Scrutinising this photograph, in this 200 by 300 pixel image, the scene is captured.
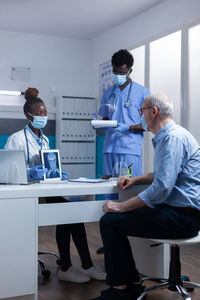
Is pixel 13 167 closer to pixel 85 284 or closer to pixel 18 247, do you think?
pixel 18 247

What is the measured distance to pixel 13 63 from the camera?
5812 mm

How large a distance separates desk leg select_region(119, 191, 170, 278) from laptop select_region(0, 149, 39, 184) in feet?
2.41

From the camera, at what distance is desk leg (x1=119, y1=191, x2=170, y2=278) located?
9.00 ft

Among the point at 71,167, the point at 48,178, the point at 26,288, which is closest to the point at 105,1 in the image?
the point at 71,167

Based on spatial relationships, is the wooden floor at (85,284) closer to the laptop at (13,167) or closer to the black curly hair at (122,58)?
the laptop at (13,167)

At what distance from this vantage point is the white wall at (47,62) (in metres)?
5.79

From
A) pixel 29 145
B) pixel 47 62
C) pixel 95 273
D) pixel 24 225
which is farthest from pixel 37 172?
pixel 47 62

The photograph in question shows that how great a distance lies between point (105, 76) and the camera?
228 inches

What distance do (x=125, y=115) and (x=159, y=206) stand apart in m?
1.42

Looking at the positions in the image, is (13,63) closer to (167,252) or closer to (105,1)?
(105,1)

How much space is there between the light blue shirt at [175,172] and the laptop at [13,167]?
0.70 m

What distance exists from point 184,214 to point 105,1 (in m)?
3.24

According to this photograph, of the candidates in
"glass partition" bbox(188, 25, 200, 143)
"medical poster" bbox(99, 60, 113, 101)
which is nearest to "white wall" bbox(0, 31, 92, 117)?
"medical poster" bbox(99, 60, 113, 101)

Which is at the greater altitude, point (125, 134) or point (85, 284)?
point (125, 134)
